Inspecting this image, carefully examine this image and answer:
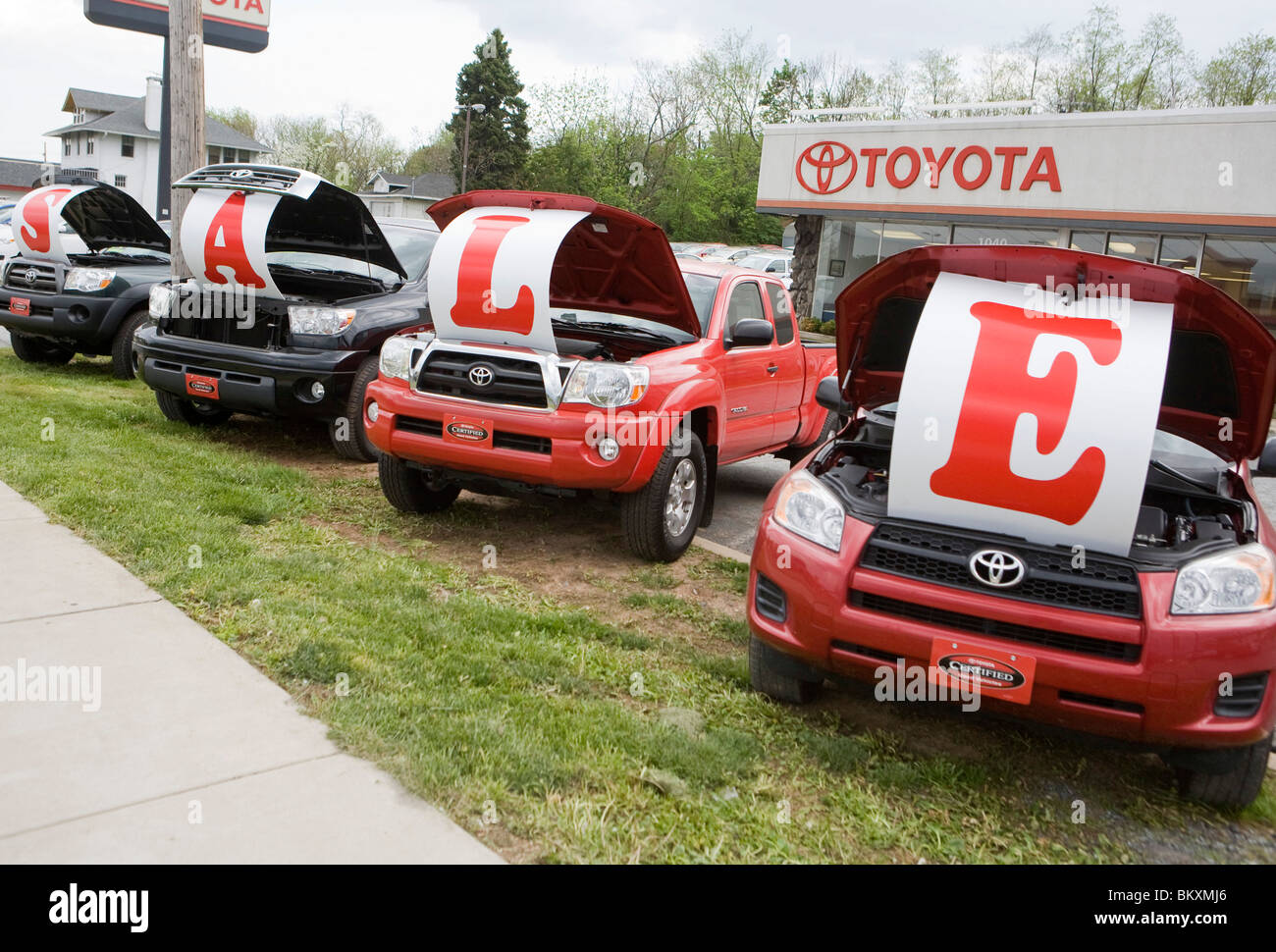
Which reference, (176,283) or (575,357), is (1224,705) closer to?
(575,357)

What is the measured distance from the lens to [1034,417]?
351cm

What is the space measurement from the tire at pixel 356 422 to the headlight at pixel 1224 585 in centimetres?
547

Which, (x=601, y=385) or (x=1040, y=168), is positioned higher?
(x=1040, y=168)

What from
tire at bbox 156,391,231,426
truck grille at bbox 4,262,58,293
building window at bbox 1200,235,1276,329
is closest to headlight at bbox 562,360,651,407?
tire at bbox 156,391,231,426

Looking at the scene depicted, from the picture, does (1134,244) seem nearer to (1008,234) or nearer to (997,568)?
(1008,234)

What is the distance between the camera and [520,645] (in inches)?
173

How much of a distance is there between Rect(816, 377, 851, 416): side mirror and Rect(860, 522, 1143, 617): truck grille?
1.22 metres

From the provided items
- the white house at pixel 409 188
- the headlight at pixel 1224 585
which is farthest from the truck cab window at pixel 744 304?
the white house at pixel 409 188

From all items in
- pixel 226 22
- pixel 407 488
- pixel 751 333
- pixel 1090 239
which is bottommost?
pixel 407 488

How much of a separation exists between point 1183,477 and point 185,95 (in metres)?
9.42

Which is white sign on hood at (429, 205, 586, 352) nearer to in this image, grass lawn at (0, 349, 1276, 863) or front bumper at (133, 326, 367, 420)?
grass lawn at (0, 349, 1276, 863)

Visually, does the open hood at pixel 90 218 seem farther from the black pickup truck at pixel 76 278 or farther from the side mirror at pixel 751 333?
the side mirror at pixel 751 333

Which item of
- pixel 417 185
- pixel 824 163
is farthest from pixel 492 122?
pixel 824 163

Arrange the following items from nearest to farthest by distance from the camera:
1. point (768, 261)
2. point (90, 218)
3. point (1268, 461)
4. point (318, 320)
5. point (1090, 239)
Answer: point (1268, 461) → point (318, 320) → point (90, 218) → point (1090, 239) → point (768, 261)
